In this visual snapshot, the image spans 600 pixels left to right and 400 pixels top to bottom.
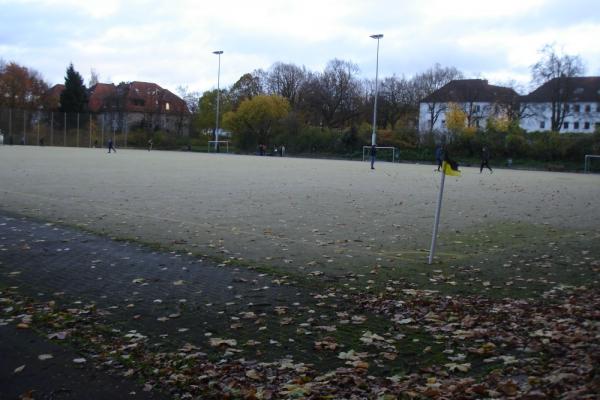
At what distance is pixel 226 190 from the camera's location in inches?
782

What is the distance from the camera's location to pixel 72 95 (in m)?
85.8

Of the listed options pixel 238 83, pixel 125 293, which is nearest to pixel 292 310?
pixel 125 293

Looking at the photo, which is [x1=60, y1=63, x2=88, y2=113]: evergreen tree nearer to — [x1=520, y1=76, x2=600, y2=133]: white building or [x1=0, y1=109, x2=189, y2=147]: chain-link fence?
[x1=0, y1=109, x2=189, y2=147]: chain-link fence

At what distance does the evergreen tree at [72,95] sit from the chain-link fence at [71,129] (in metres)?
5.12

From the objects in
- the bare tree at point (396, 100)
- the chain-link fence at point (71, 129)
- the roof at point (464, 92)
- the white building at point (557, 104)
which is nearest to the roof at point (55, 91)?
the chain-link fence at point (71, 129)

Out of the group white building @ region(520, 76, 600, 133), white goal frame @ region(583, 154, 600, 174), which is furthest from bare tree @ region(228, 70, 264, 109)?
white goal frame @ region(583, 154, 600, 174)

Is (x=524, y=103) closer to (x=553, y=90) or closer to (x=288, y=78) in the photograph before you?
(x=553, y=90)

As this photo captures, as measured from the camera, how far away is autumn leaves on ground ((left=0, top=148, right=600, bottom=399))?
4.46 metres

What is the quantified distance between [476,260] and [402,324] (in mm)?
3495

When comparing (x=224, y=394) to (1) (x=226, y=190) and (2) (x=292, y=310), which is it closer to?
(2) (x=292, y=310)

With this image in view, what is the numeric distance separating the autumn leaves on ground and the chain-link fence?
68.0m

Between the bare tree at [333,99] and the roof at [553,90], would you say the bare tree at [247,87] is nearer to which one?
the bare tree at [333,99]

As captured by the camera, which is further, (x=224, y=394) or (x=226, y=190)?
(x=226, y=190)

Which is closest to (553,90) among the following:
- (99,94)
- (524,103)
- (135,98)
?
(524,103)
